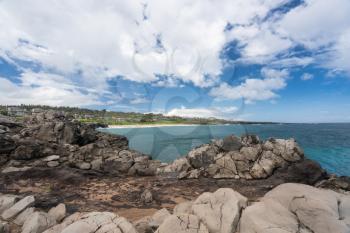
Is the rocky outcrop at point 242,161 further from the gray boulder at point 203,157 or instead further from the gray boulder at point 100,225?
the gray boulder at point 100,225

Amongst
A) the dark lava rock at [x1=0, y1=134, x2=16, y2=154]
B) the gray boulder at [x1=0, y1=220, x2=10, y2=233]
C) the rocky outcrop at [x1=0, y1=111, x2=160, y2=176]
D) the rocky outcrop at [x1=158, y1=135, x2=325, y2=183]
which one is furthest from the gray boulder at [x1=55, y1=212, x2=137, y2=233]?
the dark lava rock at [x1=0, y1=134, x2=16, y2=154]

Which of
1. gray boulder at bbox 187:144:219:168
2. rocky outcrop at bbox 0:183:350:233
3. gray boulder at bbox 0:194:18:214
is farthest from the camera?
gray boulder at bbox 187:144:219:168

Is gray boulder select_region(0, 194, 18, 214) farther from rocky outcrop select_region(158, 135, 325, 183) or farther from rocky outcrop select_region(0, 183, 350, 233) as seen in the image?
rocky outcrop select_region(158, 135, 325, 183)

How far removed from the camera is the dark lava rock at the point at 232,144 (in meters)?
25.2

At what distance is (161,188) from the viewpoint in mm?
19562

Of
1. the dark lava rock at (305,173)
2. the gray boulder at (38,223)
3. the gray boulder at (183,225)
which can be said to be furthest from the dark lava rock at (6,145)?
the dark lava rock at (305,173)

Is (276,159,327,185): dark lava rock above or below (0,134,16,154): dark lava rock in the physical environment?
below

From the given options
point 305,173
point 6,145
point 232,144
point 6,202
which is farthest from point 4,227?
point 305,173

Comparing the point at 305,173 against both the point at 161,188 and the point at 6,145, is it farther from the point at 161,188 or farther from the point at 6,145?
the point at 6,145

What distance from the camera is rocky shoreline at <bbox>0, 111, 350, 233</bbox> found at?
9367 millimetres

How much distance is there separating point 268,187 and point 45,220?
53.6 feet

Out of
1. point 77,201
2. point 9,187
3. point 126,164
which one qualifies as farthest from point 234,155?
point 9,187

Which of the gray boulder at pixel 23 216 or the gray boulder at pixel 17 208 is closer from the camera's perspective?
the gray boulder at pixel 23 216

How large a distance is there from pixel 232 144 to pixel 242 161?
238 centimetres
